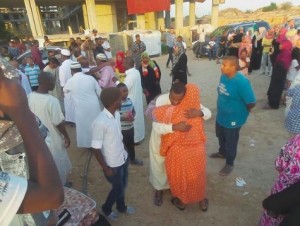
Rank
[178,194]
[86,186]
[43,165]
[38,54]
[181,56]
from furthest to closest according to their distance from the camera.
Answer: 1. [38,54]
2. [181,56]
3. [86,186]
4. [178,194]
5. [43,165]

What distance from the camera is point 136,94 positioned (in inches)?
203

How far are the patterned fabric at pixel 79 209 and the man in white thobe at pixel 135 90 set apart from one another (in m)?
2.59

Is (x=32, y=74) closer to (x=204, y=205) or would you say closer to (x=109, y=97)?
(x=109, y=97)

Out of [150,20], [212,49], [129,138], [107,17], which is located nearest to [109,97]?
[129,138]

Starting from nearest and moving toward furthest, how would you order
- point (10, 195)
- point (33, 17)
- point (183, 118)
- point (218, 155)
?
point (10, 195) → point (183, 118) → point (218, 155) → point (33, 17)

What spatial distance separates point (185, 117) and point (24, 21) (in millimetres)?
29710

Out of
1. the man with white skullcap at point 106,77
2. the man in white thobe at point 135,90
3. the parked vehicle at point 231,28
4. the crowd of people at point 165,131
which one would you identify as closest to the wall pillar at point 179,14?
the parked vehicle at point 231,28

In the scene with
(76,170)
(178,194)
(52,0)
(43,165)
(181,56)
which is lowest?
(76,170)

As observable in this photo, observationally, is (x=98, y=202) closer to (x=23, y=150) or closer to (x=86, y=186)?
(x=86, y=186)

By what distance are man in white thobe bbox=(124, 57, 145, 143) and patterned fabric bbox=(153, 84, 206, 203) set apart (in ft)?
6.70

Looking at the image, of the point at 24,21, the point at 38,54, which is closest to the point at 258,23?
the point at 38,54

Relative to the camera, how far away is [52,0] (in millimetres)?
21094

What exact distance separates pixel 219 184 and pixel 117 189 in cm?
160

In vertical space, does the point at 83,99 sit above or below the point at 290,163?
below
